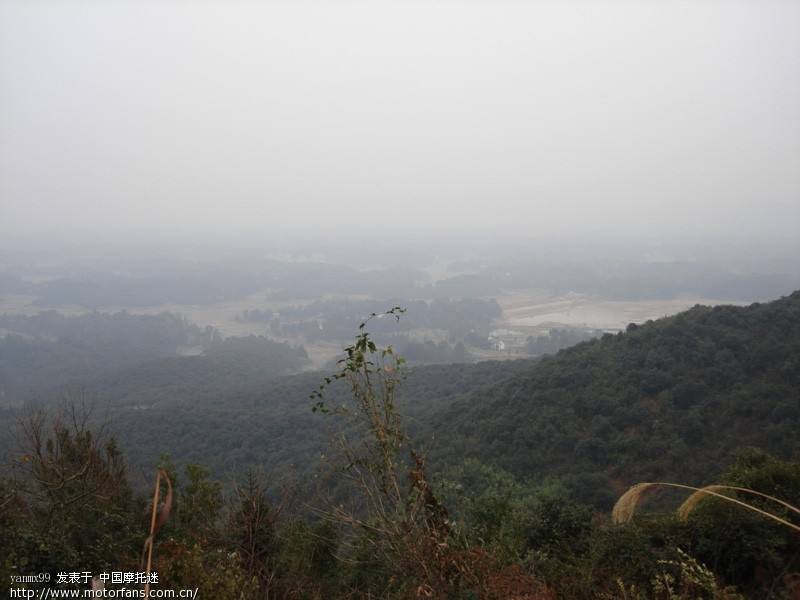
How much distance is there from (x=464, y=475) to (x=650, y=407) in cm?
797

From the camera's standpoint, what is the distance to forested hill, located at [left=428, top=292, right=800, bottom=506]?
1364 centimetres

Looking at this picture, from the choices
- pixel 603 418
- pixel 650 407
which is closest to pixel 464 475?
pixel 603 418

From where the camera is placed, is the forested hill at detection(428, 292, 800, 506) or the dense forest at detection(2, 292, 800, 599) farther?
the forested hill at detection(428, 292, 800, 506)

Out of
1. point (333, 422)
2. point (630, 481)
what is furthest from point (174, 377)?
point (630, 481)

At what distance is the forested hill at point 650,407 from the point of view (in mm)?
13641

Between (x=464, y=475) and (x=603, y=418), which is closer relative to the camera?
(x=464, y=475)

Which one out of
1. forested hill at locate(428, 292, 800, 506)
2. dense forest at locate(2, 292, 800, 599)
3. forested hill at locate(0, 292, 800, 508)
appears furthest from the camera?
forested hill at locate(0, 292, 800, 508)

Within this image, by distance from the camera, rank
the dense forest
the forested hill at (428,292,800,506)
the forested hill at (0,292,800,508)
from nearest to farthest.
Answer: the dense forest, the forested hill at (428,292,800,506), the forested hill at (0,292,800,508)

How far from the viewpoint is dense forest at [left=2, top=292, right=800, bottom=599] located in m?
3.96

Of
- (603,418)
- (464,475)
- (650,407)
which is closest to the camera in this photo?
(464,475)

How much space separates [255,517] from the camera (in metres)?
6.53

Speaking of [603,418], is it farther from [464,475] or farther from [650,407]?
[464,475]

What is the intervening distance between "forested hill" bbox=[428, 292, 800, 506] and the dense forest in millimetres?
68

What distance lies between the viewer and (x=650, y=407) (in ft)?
53.7
